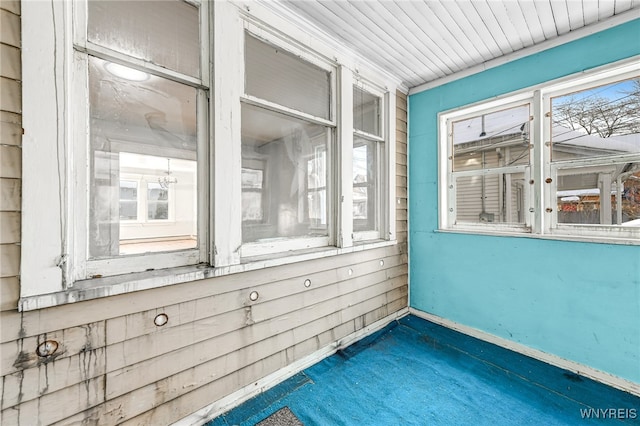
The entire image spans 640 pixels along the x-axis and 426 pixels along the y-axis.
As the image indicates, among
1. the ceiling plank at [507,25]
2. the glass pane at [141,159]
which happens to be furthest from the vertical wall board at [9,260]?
the ceiling plank at [507,25]

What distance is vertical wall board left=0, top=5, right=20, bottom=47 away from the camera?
3.26 feet

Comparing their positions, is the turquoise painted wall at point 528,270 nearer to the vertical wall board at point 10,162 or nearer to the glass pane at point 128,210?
the glass pane at point 128,210

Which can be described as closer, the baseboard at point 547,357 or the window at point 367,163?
the baseboard at point 547,357

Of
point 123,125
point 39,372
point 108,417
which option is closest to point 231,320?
point 108,417

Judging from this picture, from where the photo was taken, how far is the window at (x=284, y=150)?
5.77 ft

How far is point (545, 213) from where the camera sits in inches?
84.9

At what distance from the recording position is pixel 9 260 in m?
1.01

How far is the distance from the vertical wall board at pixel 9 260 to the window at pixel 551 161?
3.01 meters

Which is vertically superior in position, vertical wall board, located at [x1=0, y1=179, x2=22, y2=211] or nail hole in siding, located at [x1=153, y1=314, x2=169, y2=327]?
vertical wall board, located at [x1=0, y1=179, x2=22, y2=211]

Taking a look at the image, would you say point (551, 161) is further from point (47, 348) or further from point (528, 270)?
point (47, 348)

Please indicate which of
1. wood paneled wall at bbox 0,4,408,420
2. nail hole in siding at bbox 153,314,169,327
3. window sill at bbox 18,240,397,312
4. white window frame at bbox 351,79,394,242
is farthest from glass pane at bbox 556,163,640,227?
nail hole in siding at bbox 153,314,169,327

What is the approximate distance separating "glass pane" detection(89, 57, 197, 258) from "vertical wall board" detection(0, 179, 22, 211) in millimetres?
233

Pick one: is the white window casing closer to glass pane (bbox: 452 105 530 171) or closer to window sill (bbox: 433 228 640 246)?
window sill (bbox: 433 228 640 246)

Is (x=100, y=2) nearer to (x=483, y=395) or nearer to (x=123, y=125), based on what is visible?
(x=123, y=125)
